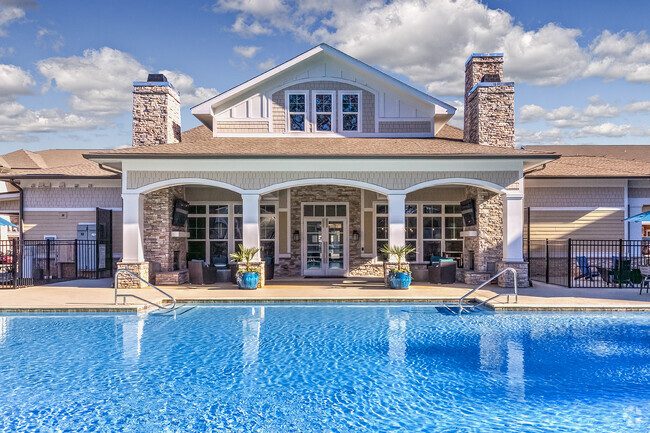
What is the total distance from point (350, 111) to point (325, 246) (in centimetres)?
496

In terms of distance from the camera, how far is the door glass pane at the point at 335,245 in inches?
719

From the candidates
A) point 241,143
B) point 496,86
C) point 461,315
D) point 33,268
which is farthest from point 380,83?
point 33,268

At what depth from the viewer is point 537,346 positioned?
8.56 meters

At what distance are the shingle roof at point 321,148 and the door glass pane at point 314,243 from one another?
11.4 ft

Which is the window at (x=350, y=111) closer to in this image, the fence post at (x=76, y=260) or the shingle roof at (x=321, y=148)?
the shingle roof at (x=321, y=148)

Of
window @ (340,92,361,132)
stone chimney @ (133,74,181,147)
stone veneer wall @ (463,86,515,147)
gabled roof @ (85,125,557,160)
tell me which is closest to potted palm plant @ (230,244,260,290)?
gabled roof @ (85,125,557,160)

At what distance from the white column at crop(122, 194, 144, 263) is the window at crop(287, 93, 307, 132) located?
5732 mm

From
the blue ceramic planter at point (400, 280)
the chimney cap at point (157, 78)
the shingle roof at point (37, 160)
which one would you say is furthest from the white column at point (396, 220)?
the shingle roof at point (37, 160)

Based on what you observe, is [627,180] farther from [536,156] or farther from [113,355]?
[113,355]

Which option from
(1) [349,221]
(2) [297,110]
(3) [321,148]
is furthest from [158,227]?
(1) [349,221]

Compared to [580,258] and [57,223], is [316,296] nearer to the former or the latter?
[580,258]

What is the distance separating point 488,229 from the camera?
15.6 meters

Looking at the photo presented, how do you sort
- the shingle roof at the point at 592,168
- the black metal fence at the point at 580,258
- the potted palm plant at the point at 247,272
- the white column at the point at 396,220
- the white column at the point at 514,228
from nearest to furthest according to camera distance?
the potted palm plant at the point at 247,272 → the white column at the point at 514,228 → the white column at the point at 396,220 → the black metal fence at the point at 580,258 → the shingle roof at the point at 592,168

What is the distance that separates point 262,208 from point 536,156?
9.52m
